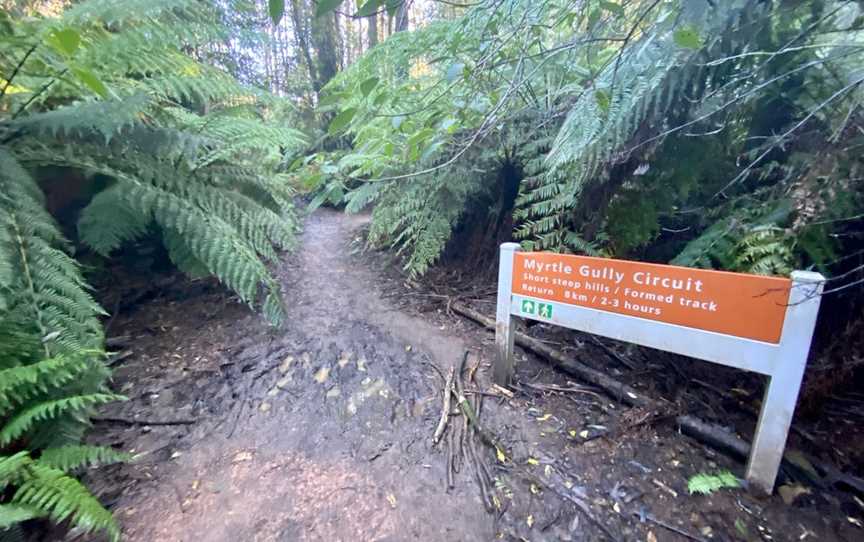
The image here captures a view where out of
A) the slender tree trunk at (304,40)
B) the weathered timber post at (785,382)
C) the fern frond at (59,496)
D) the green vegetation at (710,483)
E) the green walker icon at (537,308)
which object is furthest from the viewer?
the slender tree trunk at (304,40)

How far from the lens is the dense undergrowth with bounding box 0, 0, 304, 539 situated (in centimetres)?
136

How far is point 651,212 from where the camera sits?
2217 mm

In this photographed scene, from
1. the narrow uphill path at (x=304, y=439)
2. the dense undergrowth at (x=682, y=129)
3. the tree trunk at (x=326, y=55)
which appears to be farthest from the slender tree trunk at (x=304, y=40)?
the narrow uphill path at (x=304, y=439)

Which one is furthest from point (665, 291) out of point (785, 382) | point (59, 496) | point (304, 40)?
point (304, 40)

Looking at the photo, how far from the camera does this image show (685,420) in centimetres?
191

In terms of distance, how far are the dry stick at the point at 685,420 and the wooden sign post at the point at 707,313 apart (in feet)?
0.52

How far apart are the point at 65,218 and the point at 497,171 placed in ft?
10.3

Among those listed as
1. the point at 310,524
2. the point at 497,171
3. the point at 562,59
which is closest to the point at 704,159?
the point at 562,59

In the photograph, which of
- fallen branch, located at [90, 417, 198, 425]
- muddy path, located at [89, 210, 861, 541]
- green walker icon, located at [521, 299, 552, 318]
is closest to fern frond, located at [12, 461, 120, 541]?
muddy path, located at [89, 210, 861, 541]

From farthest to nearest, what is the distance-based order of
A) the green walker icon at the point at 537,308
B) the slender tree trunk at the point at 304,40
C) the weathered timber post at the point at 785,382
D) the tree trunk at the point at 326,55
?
the tree trunk at the point at 326,55, the slender tree trunk at the point at 304,40, the green walker icon at the point at 537,308, the weathered timber post at the point at 785,382

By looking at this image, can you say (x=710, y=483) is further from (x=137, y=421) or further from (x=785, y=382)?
(x=137, y=421)

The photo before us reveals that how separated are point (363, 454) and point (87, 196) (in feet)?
8.67

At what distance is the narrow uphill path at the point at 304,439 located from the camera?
4.94 feet

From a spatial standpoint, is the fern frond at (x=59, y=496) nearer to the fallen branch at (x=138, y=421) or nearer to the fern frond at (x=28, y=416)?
the fern frond at (x=28, y=416)
